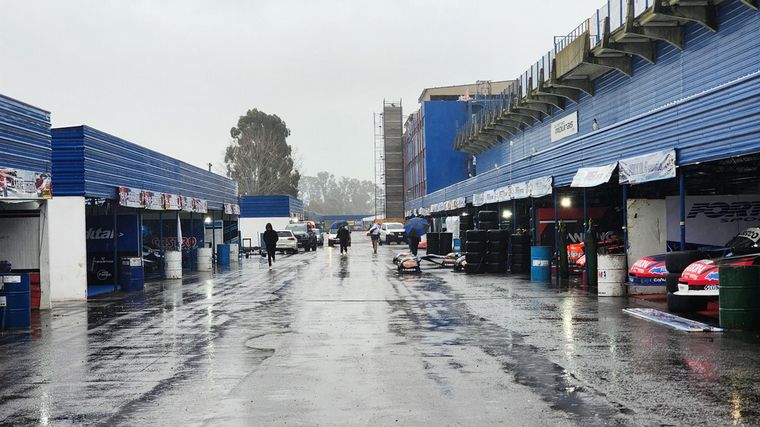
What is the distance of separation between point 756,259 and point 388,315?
6.56m

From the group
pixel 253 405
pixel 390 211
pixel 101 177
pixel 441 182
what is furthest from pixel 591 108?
pixel 390 211

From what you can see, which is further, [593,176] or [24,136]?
[593,176]

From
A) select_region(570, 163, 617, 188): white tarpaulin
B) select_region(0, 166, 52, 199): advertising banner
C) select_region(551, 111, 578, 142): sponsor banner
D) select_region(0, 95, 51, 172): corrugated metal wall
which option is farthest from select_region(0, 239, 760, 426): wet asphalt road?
select_region(551, 111, 578, 142): sponsor banner

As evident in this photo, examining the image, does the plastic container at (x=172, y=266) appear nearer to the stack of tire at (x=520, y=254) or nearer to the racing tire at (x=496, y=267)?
the racing tire at (x=496, y=267)

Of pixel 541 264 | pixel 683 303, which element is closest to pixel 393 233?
pixel 541 264

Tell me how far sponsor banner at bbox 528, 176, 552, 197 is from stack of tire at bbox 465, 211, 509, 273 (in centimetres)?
220

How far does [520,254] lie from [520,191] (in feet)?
7.48

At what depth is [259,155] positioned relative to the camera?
353ft

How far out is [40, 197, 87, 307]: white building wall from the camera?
20.6 metres

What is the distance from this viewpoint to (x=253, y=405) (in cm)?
732

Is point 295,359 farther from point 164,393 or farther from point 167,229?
point 167,229

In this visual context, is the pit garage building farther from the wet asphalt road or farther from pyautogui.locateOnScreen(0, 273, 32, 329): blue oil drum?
pyautogui.locateOnScreen(0, 273, 32, 329): blue oil drum

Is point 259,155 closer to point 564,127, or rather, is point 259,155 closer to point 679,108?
point 564,127

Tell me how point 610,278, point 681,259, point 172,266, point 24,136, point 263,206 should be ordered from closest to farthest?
point 681,259 < point 24,136 < point 610,278 < point 172,266 < point 263,206
